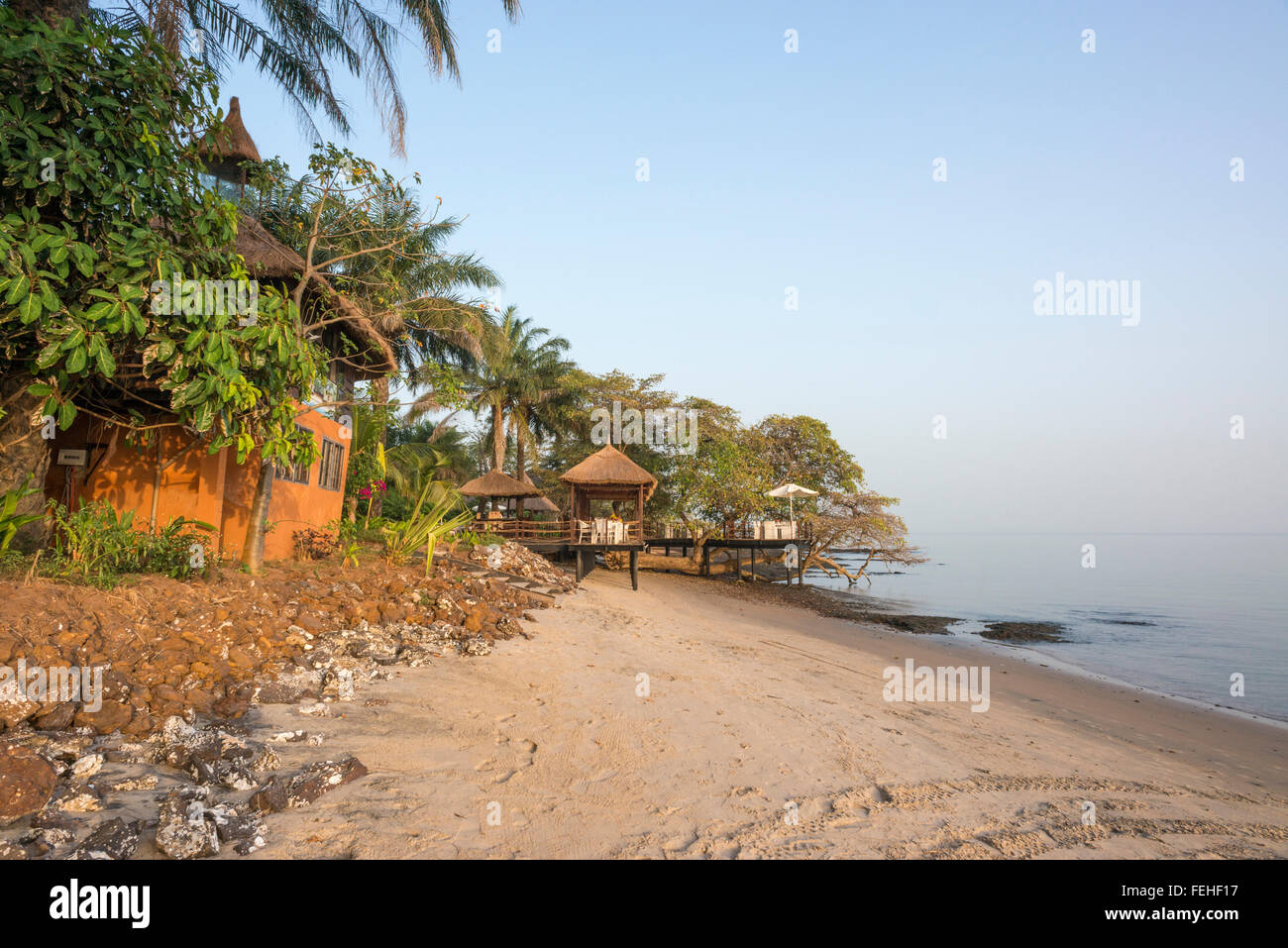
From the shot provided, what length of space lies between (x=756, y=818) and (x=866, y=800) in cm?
93

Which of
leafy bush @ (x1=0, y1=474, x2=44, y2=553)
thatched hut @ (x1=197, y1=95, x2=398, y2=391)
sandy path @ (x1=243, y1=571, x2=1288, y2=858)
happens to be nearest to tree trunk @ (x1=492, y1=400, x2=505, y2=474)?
thatched hut @ (x1=197, y1=95, x2=398, y2=391)

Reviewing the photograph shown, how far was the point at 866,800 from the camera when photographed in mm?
4598

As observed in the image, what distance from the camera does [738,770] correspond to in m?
5.02

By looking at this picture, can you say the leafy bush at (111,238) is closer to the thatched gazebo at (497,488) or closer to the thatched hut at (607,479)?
the thatched hut at (607,479)

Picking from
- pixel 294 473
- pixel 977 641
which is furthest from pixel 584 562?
pixel 977 641

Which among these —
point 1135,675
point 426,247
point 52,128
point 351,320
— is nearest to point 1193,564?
point 1135,675

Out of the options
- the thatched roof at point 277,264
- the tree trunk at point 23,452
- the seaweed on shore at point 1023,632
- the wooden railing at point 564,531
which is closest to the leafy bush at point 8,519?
the tree trunk at point 23,452

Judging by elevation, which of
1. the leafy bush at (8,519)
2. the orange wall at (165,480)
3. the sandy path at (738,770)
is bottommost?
the sandy path at (738,770)

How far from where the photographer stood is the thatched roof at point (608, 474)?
22.5 m

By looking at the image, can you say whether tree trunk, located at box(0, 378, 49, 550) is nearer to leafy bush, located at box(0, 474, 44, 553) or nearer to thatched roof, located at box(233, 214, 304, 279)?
leafy bush, located at box(0, 474, 44, 553)

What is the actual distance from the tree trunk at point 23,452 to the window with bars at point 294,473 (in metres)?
3.39

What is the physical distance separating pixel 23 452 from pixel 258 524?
99.6 inches

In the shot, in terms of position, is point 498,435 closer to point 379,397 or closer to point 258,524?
point 379,397
